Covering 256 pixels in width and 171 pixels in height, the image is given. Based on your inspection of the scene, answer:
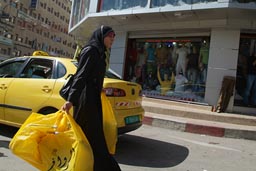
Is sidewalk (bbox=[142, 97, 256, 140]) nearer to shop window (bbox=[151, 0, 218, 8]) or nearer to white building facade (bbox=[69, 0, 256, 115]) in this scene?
white building facade (bbox=[69, 0, 256, 115])

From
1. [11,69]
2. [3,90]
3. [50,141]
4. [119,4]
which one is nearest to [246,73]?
[119,4]

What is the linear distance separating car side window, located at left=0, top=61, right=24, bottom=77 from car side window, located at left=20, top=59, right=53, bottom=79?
0.28 metres

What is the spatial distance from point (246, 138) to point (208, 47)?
4.50m

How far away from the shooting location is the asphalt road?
18.1 ft

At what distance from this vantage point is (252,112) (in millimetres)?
11734

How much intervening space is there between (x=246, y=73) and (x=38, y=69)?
7.87m

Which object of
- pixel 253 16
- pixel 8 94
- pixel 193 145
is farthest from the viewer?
pixel 253 16

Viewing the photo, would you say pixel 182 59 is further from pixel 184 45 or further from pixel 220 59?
pixel 220 59

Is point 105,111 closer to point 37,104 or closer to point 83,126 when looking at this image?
point 83,126

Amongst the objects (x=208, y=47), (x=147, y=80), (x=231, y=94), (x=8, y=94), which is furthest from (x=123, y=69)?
(x=8, y=94)

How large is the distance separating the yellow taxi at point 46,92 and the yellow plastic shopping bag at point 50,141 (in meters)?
1.98

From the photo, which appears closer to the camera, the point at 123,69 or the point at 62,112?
the point at 62,112

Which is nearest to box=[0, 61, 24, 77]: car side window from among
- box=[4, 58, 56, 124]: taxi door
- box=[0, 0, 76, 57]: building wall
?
box=[4, 58, 56, 124]: taxi door

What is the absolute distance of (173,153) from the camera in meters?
6.61
